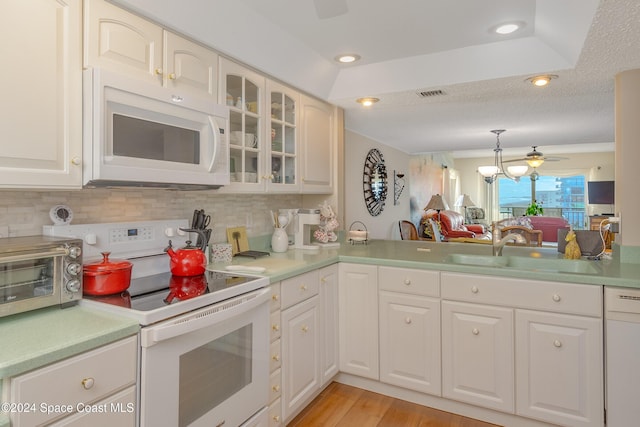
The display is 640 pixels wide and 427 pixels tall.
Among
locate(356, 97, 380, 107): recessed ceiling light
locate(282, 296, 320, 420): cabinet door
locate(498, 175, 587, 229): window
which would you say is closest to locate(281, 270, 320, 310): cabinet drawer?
locate(282, 296, 320, 420): cabinet door

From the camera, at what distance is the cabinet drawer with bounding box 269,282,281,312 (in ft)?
6.31

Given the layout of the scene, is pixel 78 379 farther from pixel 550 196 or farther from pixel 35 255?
pixel 550 196

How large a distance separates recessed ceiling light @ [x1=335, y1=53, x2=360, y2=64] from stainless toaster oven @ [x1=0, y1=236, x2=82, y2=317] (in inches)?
74.7

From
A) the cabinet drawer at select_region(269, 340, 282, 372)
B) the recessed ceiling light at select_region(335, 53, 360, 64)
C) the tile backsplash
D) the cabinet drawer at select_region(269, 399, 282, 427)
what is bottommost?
the cabinet drawer at select_region(269, 399, 282, 427)

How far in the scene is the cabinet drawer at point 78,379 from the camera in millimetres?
970

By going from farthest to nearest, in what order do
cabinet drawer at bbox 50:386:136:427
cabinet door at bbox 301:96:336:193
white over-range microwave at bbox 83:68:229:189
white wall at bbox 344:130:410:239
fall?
white wall at bbox 344:130:410:239 < cabinet door at bbox 301:96:336:193 < white over-range microwave at bbox 83:68:229:189 < cabinet drawer at bbox 50:386:136:427

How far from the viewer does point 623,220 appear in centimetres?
224

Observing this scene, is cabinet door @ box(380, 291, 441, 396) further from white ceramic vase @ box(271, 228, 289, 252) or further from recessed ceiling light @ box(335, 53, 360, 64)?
recessed ceiling light @ box(335, 53, 360, 64)

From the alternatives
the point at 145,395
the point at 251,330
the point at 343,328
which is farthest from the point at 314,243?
the point at 145,395

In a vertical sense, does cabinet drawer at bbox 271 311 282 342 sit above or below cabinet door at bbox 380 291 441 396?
above

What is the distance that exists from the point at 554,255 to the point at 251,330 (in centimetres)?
202

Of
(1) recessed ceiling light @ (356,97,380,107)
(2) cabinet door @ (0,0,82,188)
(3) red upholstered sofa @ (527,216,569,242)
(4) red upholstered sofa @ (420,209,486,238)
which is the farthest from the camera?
(3) red upholstered sofa @ (527,216,569,242)

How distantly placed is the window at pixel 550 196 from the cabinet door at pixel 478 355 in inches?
329

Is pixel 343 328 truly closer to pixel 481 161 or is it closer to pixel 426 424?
pixel 426 424
